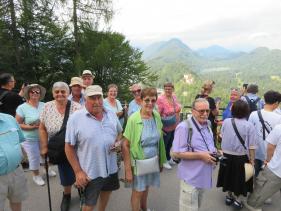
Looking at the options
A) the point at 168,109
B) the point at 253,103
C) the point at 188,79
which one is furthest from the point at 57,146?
the point at 188,79

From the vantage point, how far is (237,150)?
11.7 ft

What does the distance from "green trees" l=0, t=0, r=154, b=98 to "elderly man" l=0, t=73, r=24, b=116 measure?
10751mm

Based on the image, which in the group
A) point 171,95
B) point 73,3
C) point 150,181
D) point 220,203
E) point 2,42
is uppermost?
point 73,3

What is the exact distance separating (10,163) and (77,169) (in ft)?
2.12

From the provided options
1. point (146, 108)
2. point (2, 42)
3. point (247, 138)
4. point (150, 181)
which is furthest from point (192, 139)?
point (2, 42)

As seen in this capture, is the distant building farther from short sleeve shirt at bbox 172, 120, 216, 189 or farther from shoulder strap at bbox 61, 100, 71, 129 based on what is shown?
short sleeve shirt at bbox 172, 120, 216, 189

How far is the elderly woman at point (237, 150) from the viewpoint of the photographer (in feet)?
11.4

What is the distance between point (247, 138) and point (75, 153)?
2.17 m

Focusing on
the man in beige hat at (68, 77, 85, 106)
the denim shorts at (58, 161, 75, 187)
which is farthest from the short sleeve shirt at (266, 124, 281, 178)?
the man in beige hat at (68, 77, 85, 106)

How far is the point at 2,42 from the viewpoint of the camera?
1441 cm

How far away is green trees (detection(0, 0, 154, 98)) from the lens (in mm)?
14672

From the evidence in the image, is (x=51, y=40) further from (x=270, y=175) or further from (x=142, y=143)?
(x=270, y=175)

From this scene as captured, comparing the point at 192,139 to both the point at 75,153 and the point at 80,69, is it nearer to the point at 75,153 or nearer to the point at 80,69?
the point at 75,153

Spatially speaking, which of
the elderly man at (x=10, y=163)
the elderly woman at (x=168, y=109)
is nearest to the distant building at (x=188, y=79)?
the elderly woman at (x=168, y=109)
